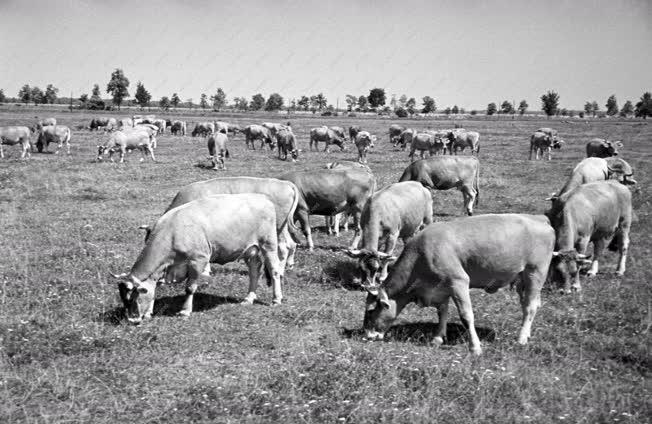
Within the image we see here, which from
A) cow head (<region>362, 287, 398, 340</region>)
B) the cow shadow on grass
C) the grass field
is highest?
cow head (<region>362, 287, 398, 340</region>)

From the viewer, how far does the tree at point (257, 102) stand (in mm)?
168500

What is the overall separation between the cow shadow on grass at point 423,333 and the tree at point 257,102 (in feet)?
536

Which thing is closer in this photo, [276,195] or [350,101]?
[276,195]

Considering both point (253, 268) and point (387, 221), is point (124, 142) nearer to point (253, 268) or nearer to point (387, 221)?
point (387, 221)

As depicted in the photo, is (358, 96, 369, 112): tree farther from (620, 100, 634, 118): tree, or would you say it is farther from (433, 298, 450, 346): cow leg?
(433, 298, 450, 346): cow leg

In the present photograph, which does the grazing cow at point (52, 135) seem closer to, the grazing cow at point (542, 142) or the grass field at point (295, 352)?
the grass field at point (295, 352)

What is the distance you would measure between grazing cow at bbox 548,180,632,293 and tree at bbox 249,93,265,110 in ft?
525

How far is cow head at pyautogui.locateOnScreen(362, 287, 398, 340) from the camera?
8648 mm

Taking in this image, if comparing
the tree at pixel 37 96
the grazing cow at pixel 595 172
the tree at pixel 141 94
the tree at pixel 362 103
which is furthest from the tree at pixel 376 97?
the grazing cow at pixel 595 172

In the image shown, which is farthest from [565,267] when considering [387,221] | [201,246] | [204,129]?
[204,129]

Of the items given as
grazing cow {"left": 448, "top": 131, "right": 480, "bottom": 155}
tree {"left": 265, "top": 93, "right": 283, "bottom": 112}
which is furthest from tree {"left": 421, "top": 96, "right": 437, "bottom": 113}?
grazing cow {"left": 448, "top": 131, "right": 480, "bottom": 155}

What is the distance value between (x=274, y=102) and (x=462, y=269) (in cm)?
15987

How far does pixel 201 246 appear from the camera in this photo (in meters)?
9.73

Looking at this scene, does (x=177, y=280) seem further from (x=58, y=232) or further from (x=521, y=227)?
(x=58, y=232)
